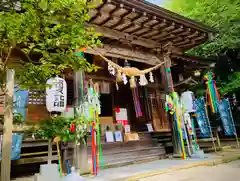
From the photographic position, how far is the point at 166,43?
8.34m

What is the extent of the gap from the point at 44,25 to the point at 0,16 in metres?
0.57

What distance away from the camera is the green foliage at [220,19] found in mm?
11227

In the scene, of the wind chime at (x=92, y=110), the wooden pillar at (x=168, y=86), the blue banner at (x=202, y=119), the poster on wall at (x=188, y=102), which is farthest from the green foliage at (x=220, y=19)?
the wind chime at (x=92, y=110)

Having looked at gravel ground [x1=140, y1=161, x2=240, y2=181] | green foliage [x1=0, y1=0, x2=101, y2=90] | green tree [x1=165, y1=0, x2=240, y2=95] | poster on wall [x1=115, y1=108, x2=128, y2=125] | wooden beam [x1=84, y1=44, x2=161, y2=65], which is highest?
green tree [x1=165, y1=0, x2=240, y2=95]

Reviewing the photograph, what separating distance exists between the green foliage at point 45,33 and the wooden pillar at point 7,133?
0.53 feet

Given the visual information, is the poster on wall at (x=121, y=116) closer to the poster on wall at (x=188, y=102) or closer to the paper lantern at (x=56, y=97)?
the poster on wall at (x=188, y=102)

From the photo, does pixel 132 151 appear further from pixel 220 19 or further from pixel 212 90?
pixel 220 19

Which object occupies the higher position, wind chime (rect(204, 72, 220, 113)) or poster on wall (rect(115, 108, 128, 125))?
wind chime (rect(204, 72, 220, 113))

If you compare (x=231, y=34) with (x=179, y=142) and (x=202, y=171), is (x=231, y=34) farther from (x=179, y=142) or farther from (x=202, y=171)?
(x=202, y=171)

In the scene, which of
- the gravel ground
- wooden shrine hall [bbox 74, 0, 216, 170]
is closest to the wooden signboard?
wooden shrine hall [bbox 74, 0, 216, 170]

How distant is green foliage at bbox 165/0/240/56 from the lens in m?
11.2

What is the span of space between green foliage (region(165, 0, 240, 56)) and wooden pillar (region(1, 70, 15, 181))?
10339 millimetres

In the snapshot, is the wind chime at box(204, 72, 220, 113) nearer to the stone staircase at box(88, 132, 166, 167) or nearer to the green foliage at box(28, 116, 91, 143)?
the stone staircase at box(88, 132, 166, 167)

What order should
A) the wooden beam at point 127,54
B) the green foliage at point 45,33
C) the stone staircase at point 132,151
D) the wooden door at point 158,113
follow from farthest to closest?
the wooden door at point 158,113, the stone staircase at point 132,151, the wooden beam at point 127,54, the green foliage at point 45,33
